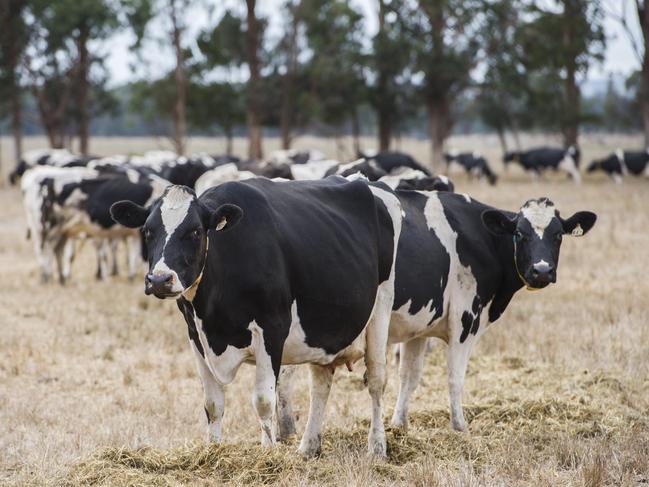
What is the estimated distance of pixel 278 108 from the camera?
5084 cm

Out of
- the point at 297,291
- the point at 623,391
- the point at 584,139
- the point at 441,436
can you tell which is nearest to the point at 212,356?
the point at 297,291

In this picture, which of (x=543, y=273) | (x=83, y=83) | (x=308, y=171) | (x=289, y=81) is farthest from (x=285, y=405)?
(x=83, y=83)

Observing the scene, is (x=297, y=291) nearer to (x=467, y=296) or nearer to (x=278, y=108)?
(x=467, y=296)

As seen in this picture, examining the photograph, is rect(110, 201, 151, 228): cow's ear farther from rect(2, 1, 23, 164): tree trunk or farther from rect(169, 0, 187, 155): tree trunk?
rect(2, 1, 23, 164): tree trunk

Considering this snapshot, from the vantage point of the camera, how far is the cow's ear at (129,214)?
5.96 m

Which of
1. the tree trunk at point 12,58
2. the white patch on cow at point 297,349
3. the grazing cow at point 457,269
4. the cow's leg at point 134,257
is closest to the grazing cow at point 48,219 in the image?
the cow's leg at point 134,257

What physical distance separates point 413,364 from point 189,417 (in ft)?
6.34

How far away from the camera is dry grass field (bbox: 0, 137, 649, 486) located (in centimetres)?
600

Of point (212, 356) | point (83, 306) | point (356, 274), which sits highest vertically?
→ point (356, 274)

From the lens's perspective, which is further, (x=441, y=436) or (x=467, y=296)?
(x=467, y=296)

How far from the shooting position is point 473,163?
46156 millimetres

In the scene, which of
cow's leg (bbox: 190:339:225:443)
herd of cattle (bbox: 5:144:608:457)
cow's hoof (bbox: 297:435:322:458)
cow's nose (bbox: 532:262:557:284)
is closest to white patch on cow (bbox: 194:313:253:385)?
herd of cattle (bbox: 5:144:608:457)

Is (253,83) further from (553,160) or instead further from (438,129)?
(553,160)

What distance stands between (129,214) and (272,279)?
1025mm
